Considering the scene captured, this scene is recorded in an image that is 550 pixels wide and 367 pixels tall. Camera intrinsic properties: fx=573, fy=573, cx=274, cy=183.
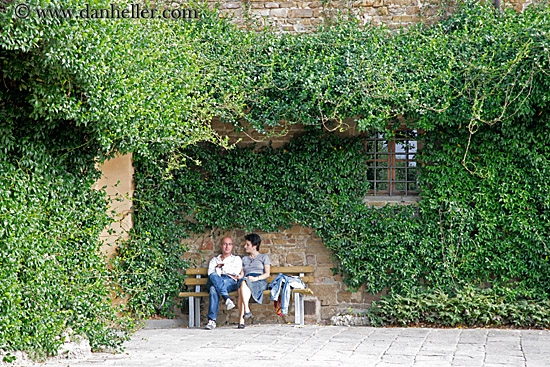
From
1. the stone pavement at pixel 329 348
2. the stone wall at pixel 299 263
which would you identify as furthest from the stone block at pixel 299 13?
the stone pavement at pixel 329 348

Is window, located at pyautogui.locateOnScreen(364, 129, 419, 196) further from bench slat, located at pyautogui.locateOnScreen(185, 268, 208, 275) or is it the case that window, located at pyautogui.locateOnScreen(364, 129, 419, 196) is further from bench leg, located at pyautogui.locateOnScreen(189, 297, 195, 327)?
bench leg, located at pyautogui.locateOnScreen(189, 297, 195, 327)

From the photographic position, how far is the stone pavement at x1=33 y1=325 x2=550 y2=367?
5410 millimetres

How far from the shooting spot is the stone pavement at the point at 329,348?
5.41 meters

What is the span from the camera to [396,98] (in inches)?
294

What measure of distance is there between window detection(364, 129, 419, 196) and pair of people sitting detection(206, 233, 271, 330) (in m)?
1.94

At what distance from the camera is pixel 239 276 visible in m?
8.05

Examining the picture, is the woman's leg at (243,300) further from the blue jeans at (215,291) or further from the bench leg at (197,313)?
the bench leg at (197,313)

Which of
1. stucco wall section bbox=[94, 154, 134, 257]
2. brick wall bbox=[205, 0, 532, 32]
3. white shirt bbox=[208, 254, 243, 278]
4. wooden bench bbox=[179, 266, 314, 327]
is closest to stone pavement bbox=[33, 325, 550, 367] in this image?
wooden bench bbox=[179, 266, 314, 327]

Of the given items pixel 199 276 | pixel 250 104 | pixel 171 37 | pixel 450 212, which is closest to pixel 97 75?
pixel 171 37

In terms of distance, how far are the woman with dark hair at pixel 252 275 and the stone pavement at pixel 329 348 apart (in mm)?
329

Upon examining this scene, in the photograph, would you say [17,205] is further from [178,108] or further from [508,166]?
[508,166]

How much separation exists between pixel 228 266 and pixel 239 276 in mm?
216

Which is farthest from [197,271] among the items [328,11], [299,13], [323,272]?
[328,11]

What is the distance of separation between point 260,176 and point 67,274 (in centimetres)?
344
